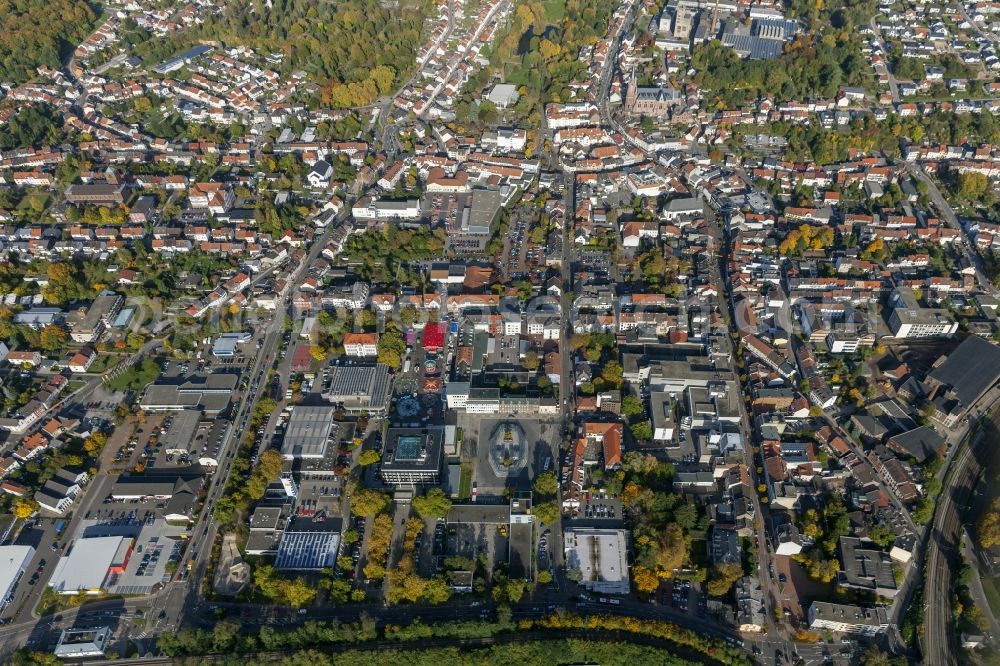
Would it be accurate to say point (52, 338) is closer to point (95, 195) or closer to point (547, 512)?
point (95, 195)

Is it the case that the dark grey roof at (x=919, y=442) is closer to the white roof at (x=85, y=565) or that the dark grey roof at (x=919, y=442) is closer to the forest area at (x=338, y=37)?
the white roof at (x=85, y=565)

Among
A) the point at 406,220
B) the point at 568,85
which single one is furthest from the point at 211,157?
the point at 568,85

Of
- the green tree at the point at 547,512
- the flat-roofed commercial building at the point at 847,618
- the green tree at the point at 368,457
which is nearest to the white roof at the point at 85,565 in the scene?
the green tree at the point at 368,457

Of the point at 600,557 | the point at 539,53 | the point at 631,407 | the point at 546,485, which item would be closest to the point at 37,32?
the point at 539,53

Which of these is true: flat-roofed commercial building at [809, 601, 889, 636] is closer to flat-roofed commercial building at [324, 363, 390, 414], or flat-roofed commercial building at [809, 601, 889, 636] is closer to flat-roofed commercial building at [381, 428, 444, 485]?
flat-roofed commercial building at [381, 428, 444, 485]

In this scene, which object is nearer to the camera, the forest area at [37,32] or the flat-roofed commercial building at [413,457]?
the flat-roofed commercial building at [413,457]

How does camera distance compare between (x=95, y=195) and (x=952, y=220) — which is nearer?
(x=952, y=220)
